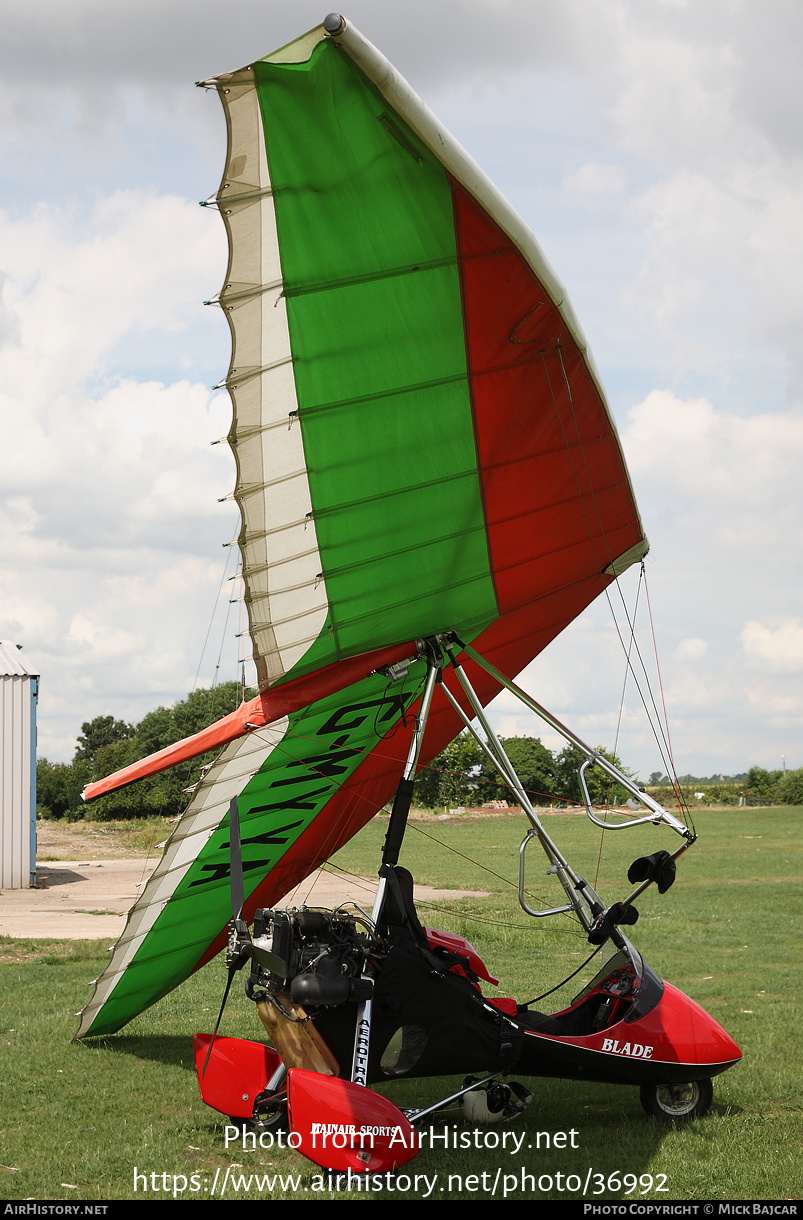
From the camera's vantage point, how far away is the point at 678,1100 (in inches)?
215

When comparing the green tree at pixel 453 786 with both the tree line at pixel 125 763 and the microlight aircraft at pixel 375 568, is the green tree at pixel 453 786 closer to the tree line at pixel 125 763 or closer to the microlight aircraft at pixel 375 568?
the tree line at pixel 125 763

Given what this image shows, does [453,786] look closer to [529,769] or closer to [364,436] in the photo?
[529,769]

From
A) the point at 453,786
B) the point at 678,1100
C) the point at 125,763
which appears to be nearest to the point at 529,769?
the point at 453,786

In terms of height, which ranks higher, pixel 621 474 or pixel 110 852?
pixel 621 474

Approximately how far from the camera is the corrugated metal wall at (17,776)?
63.0ft

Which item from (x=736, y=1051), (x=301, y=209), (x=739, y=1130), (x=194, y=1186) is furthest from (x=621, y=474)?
(x=194, y=1186)

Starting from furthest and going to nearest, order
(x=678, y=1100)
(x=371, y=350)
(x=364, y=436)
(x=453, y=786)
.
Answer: (x=453, y=786)
(x=678, y=1100)
(x=364, y=436)
(x=371, y=350)

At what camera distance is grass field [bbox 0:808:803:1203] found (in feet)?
14.7

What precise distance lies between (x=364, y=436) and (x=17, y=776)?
17.9m

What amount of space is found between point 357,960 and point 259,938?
0.53 metres

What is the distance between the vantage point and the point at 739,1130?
517 centimetres

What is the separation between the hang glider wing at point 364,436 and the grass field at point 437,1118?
0.98m

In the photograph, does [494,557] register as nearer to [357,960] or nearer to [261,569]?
[261,569]

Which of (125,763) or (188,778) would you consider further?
(125,763)
